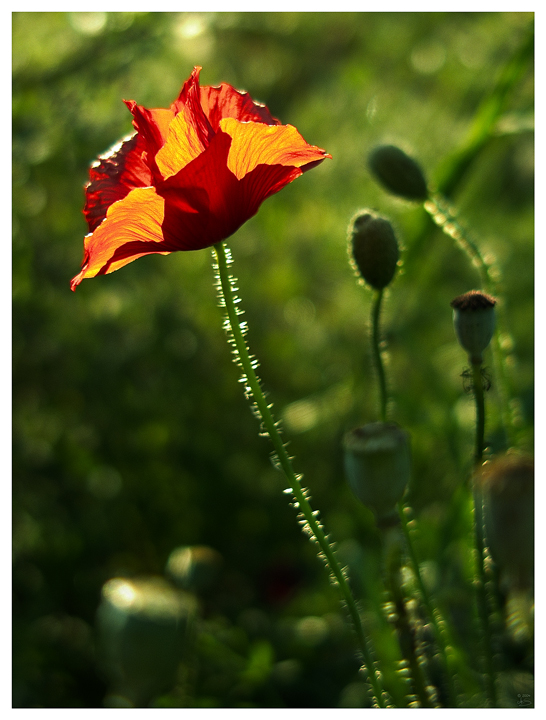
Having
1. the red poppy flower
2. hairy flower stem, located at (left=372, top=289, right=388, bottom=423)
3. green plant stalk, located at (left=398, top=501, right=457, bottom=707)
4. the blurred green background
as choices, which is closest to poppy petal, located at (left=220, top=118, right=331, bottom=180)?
the red poppy flower

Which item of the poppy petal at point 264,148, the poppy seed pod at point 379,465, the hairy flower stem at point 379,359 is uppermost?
the poppy petal at point 264,148

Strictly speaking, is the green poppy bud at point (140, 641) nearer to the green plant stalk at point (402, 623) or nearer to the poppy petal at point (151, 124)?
the green plant stalk at point (402, 623)

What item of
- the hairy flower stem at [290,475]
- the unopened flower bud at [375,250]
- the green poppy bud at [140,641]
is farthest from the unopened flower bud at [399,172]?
the green poppy bud at [140,641]

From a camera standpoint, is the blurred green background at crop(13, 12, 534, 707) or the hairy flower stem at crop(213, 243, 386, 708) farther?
the blurred green background at crop(13, 12, 534, 707)

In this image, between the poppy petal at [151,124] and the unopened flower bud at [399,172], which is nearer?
the poppy petal at [151,124]

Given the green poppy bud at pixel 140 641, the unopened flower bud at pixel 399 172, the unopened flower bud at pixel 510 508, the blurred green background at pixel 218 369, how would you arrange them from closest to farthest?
the unopened flower bud at pixel 510 508
the green poppy bud at pixel 140 641
the unopened flower bud at pixel 399 172
the blurred green background at pixel 218 369

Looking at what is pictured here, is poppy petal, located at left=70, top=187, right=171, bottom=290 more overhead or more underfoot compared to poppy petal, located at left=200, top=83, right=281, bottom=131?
more underfoot

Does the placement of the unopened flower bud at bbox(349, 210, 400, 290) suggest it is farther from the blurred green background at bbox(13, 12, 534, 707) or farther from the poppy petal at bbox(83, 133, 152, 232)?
the blurred green background at bbox(13, 12, 534, 707)
